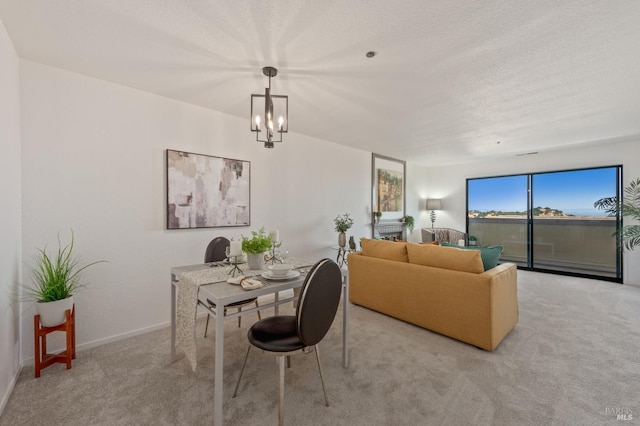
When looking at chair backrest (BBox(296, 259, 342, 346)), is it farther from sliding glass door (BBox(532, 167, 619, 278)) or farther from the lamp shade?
the lamp shade

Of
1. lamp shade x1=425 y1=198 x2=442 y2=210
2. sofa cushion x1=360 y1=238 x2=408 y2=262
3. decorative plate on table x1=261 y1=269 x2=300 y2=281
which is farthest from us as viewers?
lamp shade x1=425 y1=198 x2=442 y2=210

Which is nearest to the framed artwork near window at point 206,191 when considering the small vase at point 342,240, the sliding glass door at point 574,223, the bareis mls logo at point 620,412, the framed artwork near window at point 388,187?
the small vase at point 342,240

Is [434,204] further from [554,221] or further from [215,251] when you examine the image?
[215,251]

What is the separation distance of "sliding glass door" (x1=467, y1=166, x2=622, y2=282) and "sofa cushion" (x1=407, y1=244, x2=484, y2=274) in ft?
14.0

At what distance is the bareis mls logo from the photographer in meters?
1.64

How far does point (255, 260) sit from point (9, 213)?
174 cm

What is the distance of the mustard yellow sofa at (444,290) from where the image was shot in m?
2.40

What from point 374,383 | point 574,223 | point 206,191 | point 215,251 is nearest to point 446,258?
point 374,383

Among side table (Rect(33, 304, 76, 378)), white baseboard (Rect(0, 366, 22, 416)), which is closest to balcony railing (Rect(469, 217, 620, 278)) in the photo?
side table (Rect(33, 304, 76, 378))

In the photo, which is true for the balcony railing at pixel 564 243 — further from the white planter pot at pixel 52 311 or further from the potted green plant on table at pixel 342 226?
the white planter pot at pixel 52 311

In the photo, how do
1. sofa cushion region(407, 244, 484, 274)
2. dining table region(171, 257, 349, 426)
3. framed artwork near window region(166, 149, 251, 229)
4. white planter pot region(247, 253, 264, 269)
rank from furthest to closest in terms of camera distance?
framed artwork near window region(166, 149, 251, 229) → sofa cushion region(407, 244, 484, 274) → white planter pot region(247, 253, 264, 269) → dining table region(171, 257, 349, 426)

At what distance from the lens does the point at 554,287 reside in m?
4.39

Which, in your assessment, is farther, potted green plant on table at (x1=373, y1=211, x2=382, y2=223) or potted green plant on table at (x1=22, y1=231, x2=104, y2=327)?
potted green plant on table at (x1=373, y1=211, x2=382, y2=223)

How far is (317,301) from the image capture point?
1560 mm
